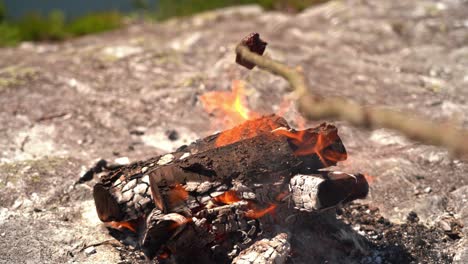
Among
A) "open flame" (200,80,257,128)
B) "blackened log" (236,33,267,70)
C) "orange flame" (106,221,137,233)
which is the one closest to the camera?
"orange flame" (106,221,137,233)

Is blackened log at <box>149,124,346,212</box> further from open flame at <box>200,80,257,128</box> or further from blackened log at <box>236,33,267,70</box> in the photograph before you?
open flame at <box>200,80,257,128</box>

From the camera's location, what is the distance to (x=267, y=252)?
3326mm

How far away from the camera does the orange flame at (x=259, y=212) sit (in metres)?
3.54

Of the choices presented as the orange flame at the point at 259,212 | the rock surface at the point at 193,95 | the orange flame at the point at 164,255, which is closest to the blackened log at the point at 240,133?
the orange flame at the point at 259,212

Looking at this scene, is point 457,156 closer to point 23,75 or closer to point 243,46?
point 243,46

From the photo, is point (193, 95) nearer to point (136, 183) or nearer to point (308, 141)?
point (136, 183)

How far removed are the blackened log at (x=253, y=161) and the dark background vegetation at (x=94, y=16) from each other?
5919 millimetres

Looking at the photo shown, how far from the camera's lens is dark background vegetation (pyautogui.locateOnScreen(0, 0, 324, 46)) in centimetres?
909

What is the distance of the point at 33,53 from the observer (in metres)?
7.63

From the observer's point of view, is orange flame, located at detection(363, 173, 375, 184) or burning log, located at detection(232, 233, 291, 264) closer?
burning log, located at detection(232, 233, 291, 264)

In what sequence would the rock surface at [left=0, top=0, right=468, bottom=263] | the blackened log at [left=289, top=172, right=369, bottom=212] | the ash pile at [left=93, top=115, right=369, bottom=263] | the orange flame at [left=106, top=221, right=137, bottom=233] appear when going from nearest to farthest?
1. the ash pile at [left=93, top=115, right=369, bottom=263]
2. the blackened log at [left=289, top=172, right=369, bottom=212]
3. the orange flame at [left=106, top=221, right=137, bottom=233]
4. the rock surface at [left=0, top=0, right=468, bottom=263]

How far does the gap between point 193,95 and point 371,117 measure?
8.07 feet

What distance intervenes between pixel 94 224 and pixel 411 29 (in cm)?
570

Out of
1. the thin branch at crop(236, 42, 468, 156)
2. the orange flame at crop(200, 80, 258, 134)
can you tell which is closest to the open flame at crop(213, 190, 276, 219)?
the thin branch at crop(236, 42, 468, 156)
